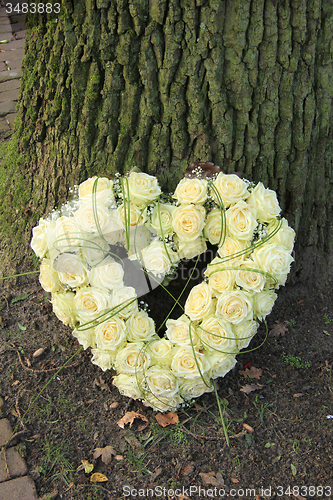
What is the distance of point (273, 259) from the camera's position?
1756 mm

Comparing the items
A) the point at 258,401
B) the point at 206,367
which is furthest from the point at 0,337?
the point at 258,401

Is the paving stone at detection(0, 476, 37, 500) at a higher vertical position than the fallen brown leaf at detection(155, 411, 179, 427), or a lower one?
higher

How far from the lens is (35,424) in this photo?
1848mm

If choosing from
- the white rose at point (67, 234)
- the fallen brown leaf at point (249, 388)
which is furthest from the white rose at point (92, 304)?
the fallen brown leaf at point (249, 388)

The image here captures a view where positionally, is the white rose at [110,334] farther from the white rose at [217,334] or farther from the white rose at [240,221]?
the white rose at [240,221]

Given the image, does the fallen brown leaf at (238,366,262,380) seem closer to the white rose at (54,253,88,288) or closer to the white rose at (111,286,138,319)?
the white rose at (111,286,138,319)

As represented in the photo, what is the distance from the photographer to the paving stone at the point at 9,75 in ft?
15.7

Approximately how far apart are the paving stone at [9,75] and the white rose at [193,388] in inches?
182

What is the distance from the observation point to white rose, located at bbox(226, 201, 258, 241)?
1774 mm

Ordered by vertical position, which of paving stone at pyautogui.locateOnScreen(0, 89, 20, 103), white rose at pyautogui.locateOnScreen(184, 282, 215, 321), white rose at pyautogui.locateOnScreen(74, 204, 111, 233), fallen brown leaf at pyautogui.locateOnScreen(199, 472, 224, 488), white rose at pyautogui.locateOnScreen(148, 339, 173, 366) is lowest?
fallen brown leaf at pyautogui.locateOnScreen(199, 472, 224, 488)

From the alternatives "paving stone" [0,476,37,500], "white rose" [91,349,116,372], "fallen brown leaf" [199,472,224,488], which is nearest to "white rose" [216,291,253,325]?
"white rose" [91,349,116,372]

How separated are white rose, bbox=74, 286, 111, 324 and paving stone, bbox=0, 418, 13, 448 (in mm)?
662

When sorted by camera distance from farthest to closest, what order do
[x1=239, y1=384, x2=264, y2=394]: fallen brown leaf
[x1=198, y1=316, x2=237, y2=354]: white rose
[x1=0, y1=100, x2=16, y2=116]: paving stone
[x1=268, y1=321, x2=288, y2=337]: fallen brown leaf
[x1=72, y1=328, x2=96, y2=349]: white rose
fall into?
[x1=0, y1=100, x2=16, y2=116]: paving stone < [x1=268, y1=321, x2=288, y2=337]: fallen brown leaf < [x1=239, y1=384, x2=264, y2=394]: fallen brown leaf < [x1=72, y1=328, x2=96, y2=349]: white rose < [x1=198, y1=316, x2=237, y2=354]: white rose

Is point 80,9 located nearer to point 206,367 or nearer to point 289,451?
point 206,367
